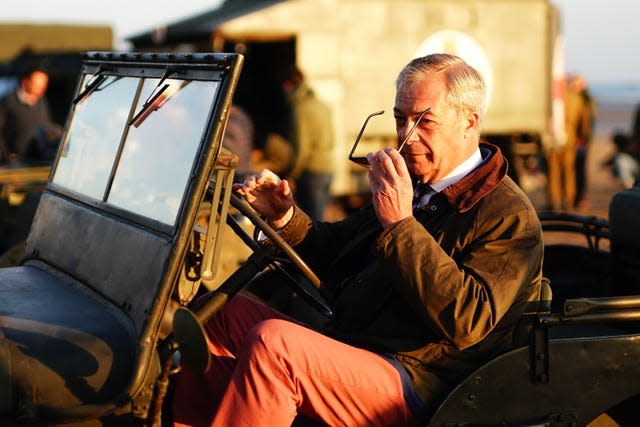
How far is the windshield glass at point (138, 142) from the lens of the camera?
9.95 feet

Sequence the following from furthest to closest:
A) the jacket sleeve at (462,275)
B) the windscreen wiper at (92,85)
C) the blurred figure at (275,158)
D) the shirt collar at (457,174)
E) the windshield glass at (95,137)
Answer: the blurred figure at (275,158)
the windscreen wiper at (92,85)
the windshield glass at (95,137)
the shirt collar at (457,174)
the jacket sleeve at (462,275)

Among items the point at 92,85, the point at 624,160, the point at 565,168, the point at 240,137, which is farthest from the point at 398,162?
the point at 565,168

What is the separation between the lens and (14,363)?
2.76 metres

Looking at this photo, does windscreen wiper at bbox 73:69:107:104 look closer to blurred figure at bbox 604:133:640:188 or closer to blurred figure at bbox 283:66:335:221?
blurred figure at bbox 283:66:335:221

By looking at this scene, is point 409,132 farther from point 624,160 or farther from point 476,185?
point 624,160

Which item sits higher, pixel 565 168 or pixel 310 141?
pixel 565 168

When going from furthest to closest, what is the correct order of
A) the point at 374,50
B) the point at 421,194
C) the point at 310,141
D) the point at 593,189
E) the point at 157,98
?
the point at 593,189, the point at 374,50, the point at 310,141, the point at 421,194, the point at 157,98

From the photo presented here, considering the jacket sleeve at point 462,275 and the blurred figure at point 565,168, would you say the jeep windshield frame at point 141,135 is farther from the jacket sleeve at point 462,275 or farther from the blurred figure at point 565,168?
the blurred figure at point 565,168

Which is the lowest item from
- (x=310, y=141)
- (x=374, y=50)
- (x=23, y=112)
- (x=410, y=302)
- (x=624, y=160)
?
(x=410, y=302)

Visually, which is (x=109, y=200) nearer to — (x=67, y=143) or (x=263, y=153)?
(x=67, y=143)

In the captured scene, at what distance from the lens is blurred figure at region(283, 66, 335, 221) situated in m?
10.4

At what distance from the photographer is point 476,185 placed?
3.22m

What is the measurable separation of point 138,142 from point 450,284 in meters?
1.05

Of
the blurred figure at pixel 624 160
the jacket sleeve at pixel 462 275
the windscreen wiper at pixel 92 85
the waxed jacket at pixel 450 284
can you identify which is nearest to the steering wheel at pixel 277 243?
the waxed jacket at pixel 450 284
